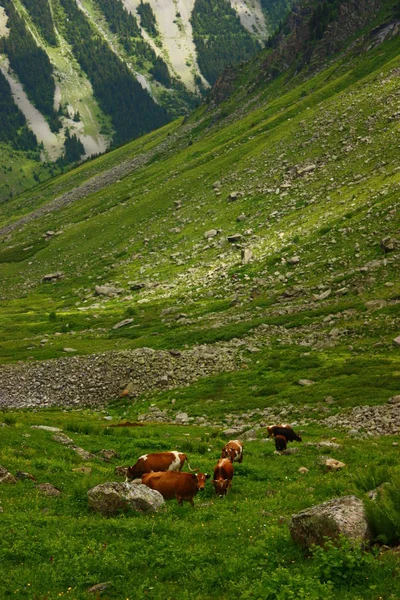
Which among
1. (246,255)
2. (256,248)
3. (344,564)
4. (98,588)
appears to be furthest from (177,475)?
(256,248)

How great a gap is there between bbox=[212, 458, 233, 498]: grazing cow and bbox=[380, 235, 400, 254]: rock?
37384 millimetres

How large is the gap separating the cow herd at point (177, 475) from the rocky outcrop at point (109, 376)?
20.2 meters

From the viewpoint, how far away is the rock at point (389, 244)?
49.9m

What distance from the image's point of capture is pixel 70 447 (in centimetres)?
2419

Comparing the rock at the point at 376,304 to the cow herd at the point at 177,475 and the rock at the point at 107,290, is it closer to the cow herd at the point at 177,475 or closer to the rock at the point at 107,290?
the cow herd at the point at 177,475

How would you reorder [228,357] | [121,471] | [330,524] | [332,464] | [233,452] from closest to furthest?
1. [330,524]
2. [121,471]
3. [332,464]
4. [233,452]
5. [228,357]

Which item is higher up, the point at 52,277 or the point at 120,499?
the point at 52,277

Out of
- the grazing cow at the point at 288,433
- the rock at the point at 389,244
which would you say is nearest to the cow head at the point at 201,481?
the grazing cow at the point at 288,433

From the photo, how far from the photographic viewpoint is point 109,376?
1788 inches

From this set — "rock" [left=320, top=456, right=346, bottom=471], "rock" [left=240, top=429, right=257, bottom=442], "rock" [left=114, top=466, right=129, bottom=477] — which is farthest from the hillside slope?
"rock" [left=114, top=466, right=129, bottom=477]

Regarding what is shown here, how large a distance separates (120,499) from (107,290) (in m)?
68.4

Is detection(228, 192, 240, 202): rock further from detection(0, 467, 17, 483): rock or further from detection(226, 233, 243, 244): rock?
detection(0, 467, 17, 483): rock

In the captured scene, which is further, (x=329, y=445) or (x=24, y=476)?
(x=329, y=445)

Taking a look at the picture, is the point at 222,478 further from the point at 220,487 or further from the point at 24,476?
the point at 24,476
